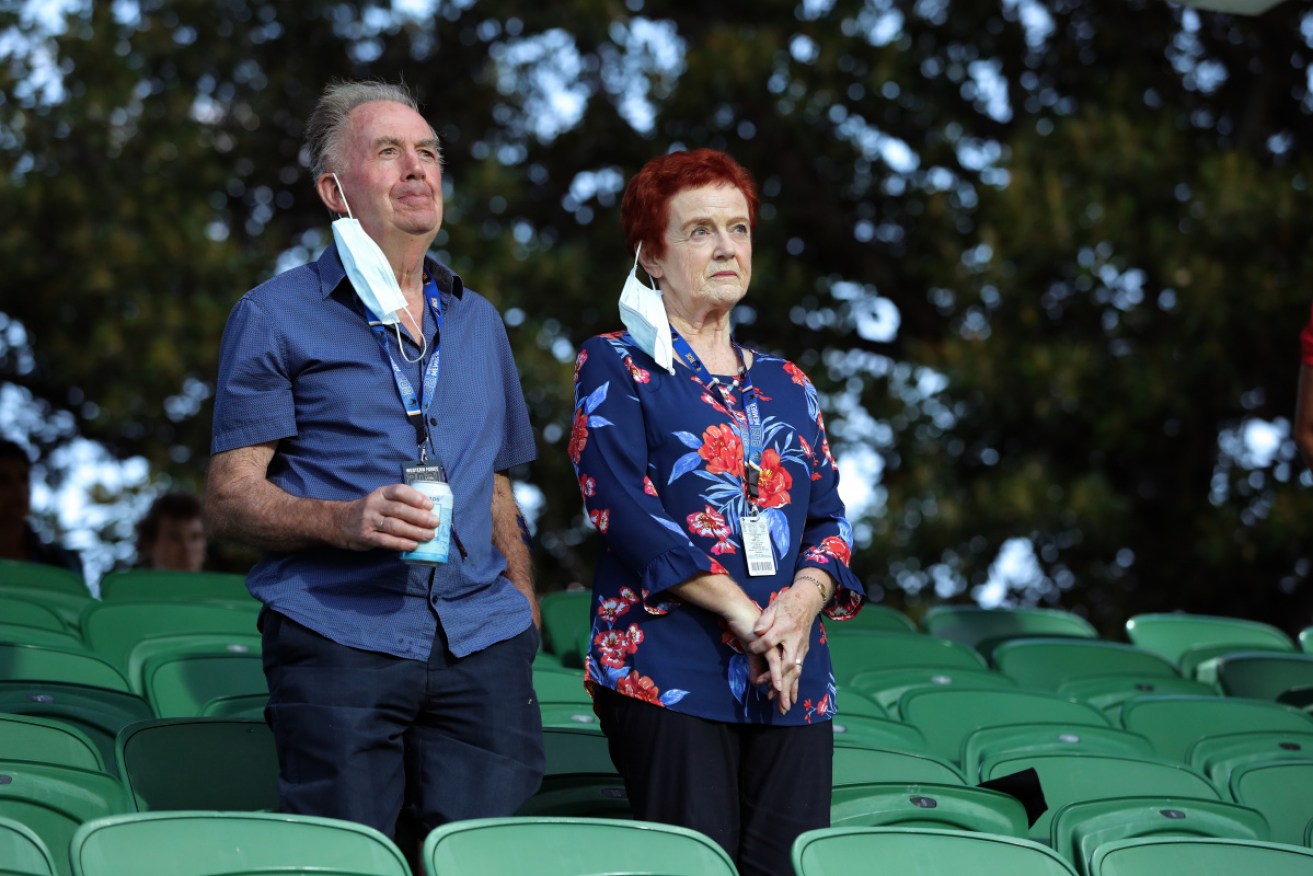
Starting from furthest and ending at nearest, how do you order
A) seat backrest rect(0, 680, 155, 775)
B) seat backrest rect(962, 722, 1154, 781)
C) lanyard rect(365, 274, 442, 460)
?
seat backrest rect(962, 722, 1154, 781) < seat backrest rect(0, 680, 155, 775) < lanyard rect(365, 274, 442, 460)

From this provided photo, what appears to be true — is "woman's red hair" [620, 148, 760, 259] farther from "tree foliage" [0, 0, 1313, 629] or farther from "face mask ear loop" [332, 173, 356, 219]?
"tree foliage" [0, 0, 1313, 629]

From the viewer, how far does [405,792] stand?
2.51 meters

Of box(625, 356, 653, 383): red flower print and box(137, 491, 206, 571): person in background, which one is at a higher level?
box(625, 356, 653, 383): red flower print

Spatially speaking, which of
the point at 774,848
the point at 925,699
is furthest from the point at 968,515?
the point at 774,848

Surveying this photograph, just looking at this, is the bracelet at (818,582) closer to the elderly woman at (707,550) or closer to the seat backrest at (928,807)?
the elderly woman at (707,550)

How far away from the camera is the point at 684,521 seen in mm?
2684

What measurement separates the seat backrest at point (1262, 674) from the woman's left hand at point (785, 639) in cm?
287

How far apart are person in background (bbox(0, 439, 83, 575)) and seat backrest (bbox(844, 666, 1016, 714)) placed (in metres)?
3.18

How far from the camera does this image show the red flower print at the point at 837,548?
2.80m

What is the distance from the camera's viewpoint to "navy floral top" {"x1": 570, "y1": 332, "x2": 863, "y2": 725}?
2609 millimetres

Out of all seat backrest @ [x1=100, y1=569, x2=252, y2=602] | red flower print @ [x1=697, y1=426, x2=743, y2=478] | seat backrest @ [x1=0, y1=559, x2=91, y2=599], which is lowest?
seat backrest @ [x1=100, y1=569, x2=252, y2=602]

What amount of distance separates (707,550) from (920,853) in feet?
1.94

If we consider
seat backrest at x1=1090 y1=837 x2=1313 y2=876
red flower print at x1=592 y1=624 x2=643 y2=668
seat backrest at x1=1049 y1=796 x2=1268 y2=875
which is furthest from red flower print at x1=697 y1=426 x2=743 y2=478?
seat backrest at x1=1049 y1=796 x2=1268 y2=875

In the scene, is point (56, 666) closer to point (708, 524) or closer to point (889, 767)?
point (708, 524)
